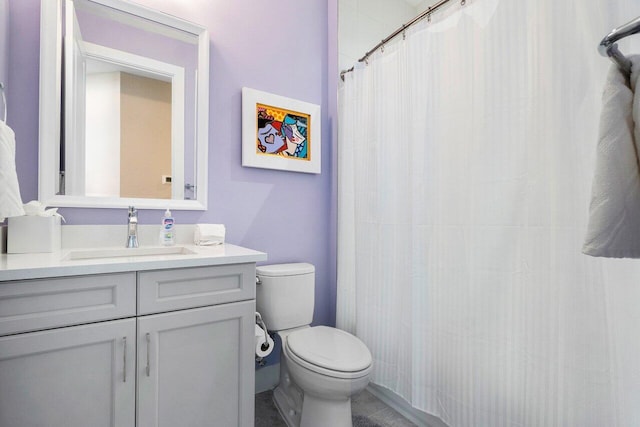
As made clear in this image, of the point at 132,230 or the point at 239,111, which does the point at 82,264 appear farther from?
the point at 239,111

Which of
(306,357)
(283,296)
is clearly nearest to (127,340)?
(306,357)

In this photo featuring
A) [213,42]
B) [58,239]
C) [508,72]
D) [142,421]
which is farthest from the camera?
[213,42]

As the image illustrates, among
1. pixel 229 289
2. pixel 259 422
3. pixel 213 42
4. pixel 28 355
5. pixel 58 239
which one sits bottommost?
pixel 259 422

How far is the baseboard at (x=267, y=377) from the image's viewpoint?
1756 mm

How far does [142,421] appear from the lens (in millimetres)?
963

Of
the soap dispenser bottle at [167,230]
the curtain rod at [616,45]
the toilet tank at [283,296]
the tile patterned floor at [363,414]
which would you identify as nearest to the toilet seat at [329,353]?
the toilet tank at [283,296]

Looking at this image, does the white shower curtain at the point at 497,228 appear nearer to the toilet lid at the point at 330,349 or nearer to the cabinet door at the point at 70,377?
the toilet lid at the point at 330,349

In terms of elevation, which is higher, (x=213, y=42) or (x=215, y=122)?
(x=213, y=42)

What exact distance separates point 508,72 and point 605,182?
669 millimetres

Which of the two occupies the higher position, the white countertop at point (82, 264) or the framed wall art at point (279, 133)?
the framed wall art at point (279, 133)

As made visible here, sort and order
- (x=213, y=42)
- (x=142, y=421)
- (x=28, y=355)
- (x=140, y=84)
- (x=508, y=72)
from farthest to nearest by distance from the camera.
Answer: (x=213, y=42) < (x=140, y=84) < (x=508, y=72) < (x=142, y=421) < (x=28, y=355)

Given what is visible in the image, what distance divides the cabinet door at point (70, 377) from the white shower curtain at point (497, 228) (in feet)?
3.80

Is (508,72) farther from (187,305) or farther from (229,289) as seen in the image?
(187,305)

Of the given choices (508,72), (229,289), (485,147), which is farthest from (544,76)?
(229,289)
